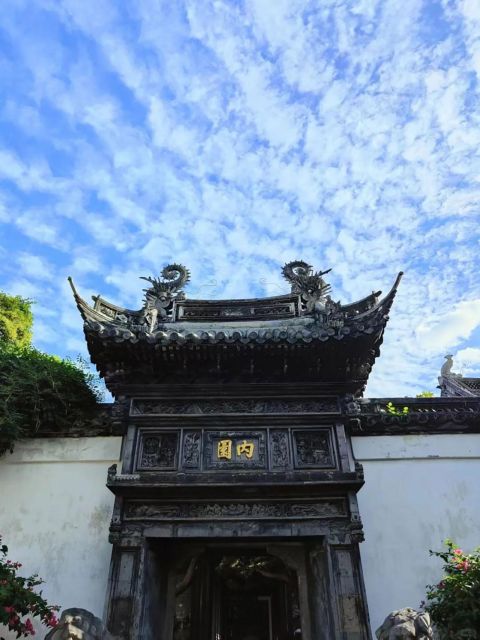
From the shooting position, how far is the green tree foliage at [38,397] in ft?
24.4

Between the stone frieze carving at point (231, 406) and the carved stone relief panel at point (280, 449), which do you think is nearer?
the carved stone relief panel at point (280, 449)

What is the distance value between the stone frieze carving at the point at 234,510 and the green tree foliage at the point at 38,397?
1.95 metres

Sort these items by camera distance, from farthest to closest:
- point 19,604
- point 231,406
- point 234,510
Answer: point 231,406 → point 234,510 → point 19,604

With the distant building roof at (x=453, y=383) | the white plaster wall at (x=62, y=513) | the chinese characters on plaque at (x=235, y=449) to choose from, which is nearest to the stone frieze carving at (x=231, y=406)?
the chinese characters on plaque at (x=235, y=449)

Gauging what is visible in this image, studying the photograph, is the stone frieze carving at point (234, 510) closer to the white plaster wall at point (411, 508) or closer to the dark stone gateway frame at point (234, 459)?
the dark stone gateway frame at point (234, 459)

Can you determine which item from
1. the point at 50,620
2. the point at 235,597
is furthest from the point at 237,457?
the point at 235,597

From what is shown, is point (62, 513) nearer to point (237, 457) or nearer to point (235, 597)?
point (237, 457)

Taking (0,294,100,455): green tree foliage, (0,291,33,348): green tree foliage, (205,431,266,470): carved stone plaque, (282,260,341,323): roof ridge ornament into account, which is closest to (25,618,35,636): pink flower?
(0,294,100,455): green tree foliage

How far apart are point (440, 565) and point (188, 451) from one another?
12.7 feet

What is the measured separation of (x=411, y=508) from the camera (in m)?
6.98

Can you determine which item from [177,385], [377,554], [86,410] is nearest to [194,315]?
[177,385]

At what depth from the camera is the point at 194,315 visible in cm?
941

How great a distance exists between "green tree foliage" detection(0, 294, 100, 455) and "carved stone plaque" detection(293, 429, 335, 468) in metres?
3.42

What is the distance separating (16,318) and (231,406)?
311 inches
